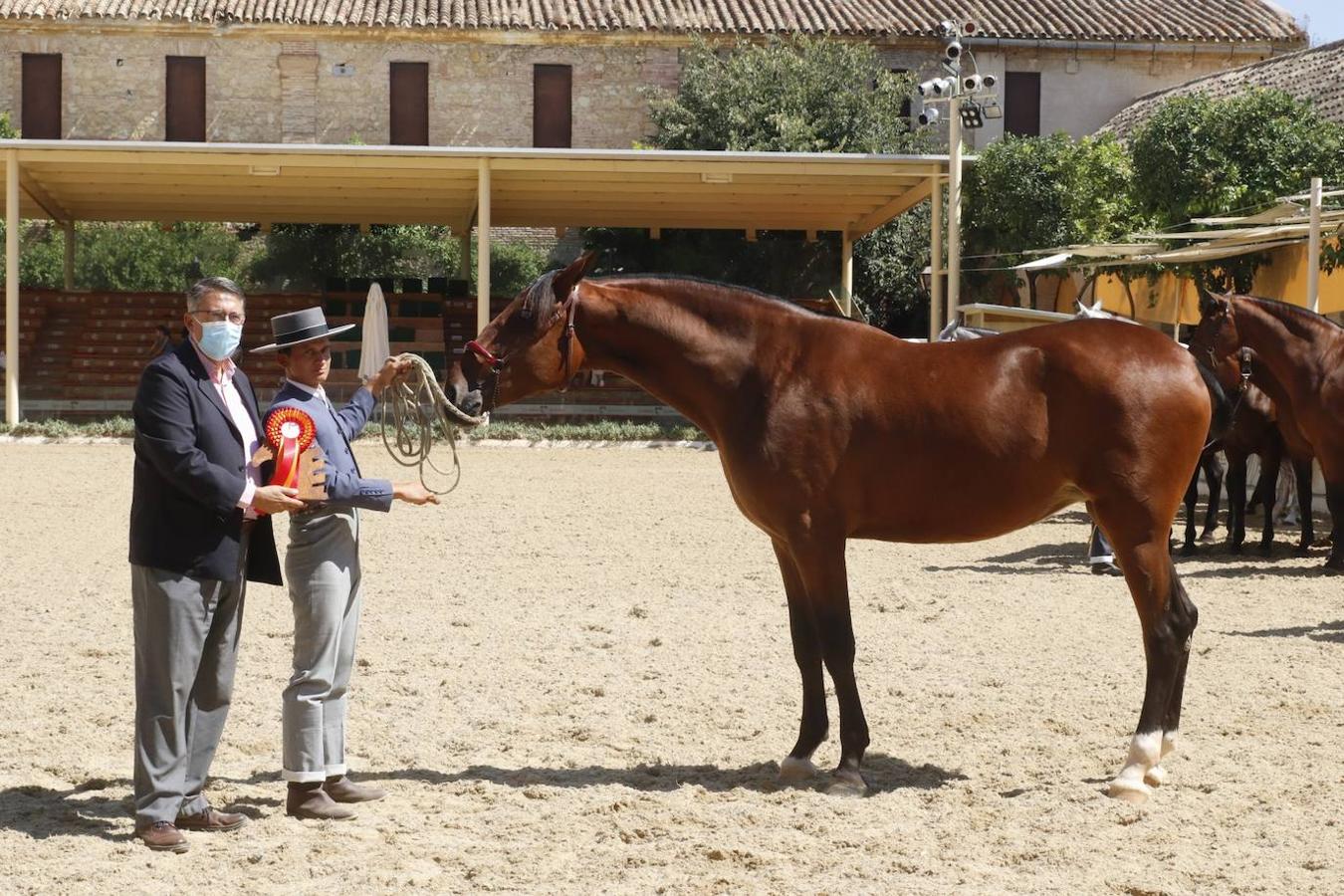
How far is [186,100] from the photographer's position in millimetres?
34406

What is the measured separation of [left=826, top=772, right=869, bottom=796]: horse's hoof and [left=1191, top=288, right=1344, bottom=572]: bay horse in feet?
19.9

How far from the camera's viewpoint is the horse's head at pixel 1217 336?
10.3 meters

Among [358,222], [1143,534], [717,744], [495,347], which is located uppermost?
[358,222]

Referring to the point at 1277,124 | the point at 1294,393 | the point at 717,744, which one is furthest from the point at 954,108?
the point at 717,744

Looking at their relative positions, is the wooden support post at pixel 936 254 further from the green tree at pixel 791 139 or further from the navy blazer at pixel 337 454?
the navy blazer at pixel 337 454

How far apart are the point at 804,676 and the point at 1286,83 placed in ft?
86.9

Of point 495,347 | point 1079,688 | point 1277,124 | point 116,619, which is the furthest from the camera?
point 1277,124

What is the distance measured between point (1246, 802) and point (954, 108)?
58.6ft

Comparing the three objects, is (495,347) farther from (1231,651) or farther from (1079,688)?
(1231,651)

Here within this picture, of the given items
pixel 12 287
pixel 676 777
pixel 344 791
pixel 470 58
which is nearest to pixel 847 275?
pixel 470 58

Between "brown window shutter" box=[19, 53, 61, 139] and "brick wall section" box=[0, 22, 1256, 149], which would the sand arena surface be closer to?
"brick wall section" box=[0, 22, 1256, 149]

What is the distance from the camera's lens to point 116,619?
8164 millimetres

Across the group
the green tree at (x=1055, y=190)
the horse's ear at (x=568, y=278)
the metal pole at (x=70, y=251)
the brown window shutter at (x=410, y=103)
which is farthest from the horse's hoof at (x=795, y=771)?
the brown window shutter at (x=410, y=103)

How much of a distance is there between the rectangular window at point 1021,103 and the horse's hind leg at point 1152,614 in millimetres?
31325
